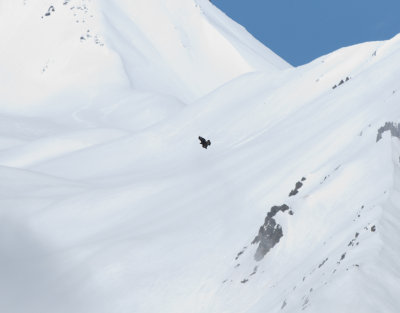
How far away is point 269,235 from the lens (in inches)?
1480

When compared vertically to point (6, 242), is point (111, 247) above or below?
below

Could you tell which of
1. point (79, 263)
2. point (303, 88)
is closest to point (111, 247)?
point (79, 263)

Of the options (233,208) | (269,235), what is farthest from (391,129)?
(233,208)

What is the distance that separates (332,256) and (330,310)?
5894 mm

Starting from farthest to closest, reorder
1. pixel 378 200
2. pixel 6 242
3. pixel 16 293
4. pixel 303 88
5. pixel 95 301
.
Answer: pixel 303 88 < pixel 6 242 < pixel 16 293 < pixel 95 301 < pixel 378 200

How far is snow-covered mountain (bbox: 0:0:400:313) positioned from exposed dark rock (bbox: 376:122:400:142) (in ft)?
0.33

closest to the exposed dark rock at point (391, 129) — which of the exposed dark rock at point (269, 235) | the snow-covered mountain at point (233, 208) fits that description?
the snow-covered mountain at point (233, 208)

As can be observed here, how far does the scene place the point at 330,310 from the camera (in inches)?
921

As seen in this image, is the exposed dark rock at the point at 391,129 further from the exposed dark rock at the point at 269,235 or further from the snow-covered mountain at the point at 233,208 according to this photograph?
the exposed dark rock at the point at 269,235

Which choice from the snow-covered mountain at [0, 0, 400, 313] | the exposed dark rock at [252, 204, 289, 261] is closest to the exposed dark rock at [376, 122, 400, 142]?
the snow-covered mountain at [0, 0, 400, 313]

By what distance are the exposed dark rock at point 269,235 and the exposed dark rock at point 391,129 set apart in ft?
20.5

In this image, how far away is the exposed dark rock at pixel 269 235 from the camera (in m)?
37.0

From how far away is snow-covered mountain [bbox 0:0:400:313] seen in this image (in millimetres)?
30750

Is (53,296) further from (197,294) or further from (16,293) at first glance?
(197,294)
